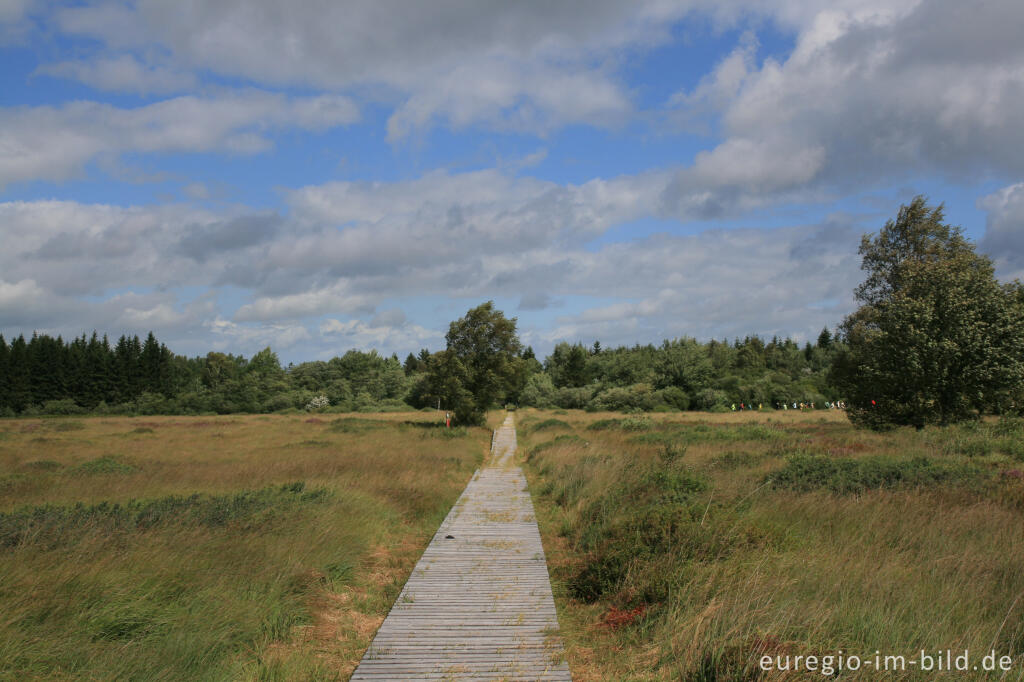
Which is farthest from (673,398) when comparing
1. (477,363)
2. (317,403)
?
(317,403)

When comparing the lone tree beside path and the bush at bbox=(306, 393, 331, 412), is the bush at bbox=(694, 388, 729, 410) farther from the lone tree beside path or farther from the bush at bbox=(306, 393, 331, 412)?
the bush at bbox=(306, 393, 331, 412)

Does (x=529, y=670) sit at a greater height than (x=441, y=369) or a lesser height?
lesser

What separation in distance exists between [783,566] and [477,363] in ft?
101

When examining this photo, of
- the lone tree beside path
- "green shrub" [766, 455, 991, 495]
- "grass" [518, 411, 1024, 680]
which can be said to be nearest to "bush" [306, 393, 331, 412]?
the lone tree beside path

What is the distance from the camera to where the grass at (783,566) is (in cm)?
470

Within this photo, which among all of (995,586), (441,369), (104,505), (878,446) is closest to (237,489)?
(104,505)

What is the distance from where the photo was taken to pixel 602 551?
773 cm

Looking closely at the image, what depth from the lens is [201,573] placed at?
21.1ft

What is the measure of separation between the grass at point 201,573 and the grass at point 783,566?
2851 mm

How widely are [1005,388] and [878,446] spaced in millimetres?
9908

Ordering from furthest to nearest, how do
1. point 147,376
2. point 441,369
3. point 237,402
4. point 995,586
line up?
point 147,376, point 237,402, point 441,369, point 995,586

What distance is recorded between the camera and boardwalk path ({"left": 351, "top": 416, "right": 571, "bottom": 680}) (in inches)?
209

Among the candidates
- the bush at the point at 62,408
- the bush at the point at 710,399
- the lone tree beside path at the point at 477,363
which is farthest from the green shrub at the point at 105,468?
the bush at the point at 62,408

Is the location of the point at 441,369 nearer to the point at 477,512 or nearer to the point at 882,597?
the point at 477,512
